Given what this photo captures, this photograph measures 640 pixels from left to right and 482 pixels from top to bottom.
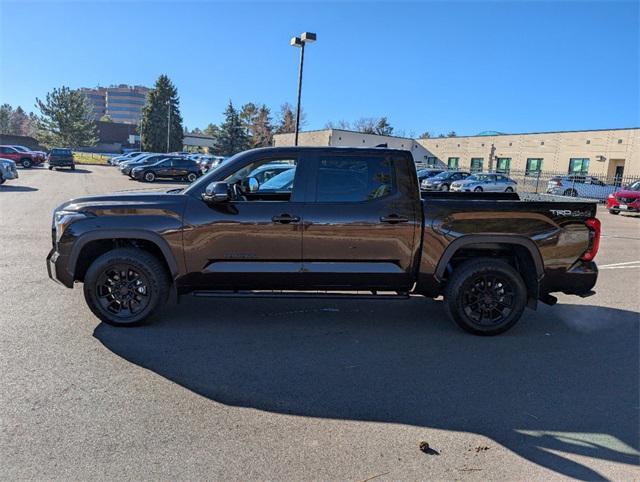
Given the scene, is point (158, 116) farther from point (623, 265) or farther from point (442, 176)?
point (623, 265)

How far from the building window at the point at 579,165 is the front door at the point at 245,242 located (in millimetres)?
47780

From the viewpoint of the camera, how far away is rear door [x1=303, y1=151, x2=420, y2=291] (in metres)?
4.91

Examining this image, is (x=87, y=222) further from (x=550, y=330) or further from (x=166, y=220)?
(x=550, y=330)

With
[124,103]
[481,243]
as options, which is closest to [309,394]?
[481,243]

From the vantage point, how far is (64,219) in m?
4.93

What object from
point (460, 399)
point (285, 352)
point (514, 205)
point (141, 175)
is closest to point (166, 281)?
point (285, 352)

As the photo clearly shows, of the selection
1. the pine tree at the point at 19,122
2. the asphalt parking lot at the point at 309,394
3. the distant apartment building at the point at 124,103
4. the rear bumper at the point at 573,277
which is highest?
the distant apartment building at the point at 124,103

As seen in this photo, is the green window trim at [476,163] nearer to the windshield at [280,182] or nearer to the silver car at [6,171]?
the silver car at [6,171]

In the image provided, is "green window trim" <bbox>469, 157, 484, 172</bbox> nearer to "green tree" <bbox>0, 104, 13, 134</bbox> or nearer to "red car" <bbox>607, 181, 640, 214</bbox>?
"red car" <bbox>607, 181, 640, 214</bbox>

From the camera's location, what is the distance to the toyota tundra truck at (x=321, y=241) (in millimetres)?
4871

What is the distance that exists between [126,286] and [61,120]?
87.9 metres

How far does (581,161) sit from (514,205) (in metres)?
47.8

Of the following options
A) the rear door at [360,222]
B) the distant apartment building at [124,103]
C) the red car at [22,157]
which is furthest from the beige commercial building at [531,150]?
the distant apartment building at [124,103]

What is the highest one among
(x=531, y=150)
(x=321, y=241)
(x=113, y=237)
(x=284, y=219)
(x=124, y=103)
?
(x=124, y=103)
